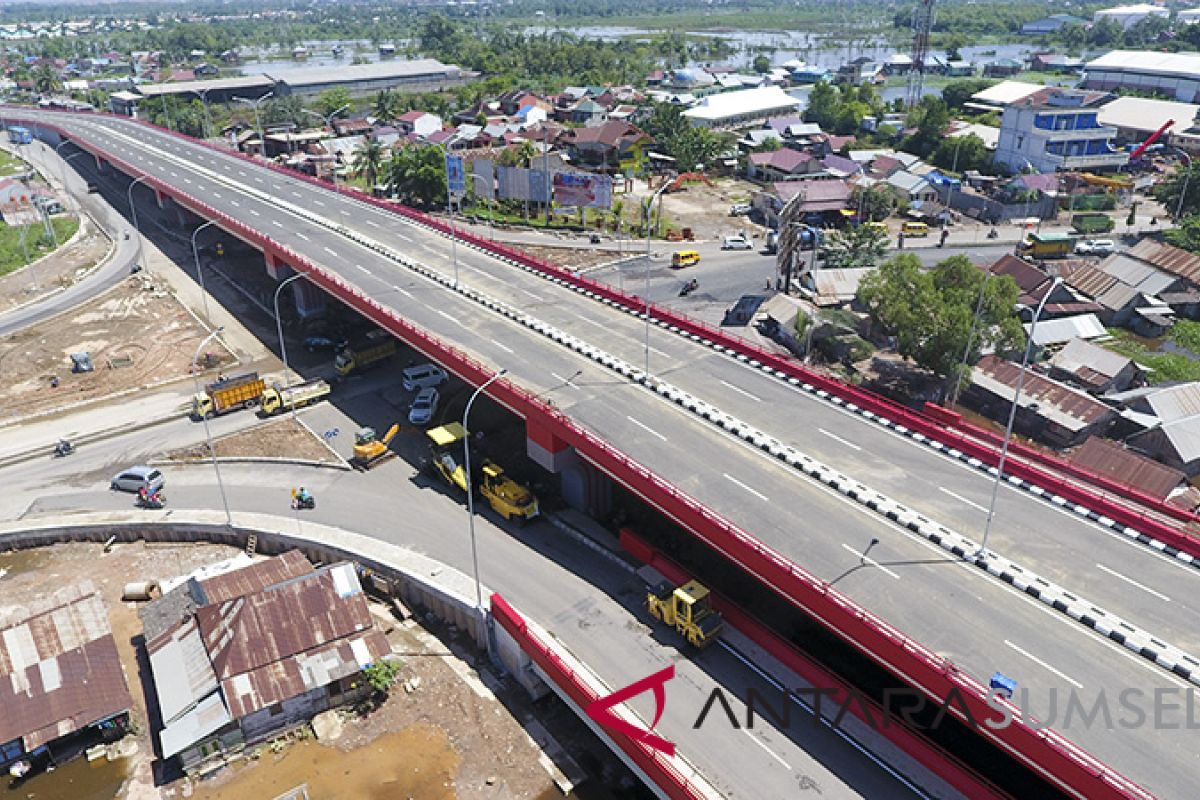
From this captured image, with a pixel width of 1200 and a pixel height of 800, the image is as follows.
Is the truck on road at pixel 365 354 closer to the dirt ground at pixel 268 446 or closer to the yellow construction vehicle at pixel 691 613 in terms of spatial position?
the dirt ground at pixel 268 446

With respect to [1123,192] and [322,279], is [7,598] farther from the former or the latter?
[1123,192]

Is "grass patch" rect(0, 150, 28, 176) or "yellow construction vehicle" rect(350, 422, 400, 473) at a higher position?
"grass patch" rect(0, 150, 28, 176)

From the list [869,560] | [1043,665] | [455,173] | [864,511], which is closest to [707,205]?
[455,173]

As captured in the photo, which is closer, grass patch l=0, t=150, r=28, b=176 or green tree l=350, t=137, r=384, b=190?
green tree l=350, t=137, r=384, b=190

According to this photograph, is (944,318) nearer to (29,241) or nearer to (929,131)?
(929,131)

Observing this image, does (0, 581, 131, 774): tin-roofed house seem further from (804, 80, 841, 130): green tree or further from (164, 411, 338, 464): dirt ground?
(804, 80, 841, 130): green tree

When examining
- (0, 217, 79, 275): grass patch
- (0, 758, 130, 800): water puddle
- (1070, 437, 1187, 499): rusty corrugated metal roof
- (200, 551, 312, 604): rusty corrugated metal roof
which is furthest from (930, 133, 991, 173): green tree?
(0, 758, 130, 800): water puddle

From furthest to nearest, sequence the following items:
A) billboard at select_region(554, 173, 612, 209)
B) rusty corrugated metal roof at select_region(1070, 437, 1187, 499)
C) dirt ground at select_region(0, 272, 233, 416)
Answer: billboard at select_region(554, 173, 612, 209), dirt ground at select_region(0, 272, 233, 416), rusty corrugated metal roof at select_region(1070, 437, 1187, 499)

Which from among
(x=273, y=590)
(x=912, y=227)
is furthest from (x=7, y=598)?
(x=912, y=227)
